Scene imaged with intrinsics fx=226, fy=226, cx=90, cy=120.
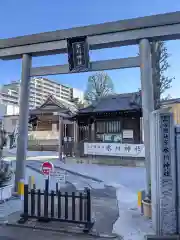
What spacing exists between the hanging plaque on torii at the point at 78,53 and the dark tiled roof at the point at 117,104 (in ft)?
31.6

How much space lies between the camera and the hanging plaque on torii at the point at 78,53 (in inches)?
294

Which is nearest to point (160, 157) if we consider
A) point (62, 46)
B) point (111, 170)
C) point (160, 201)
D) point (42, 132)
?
point (160, 201)

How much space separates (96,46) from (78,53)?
2.21 ft

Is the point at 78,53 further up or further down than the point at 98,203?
further up

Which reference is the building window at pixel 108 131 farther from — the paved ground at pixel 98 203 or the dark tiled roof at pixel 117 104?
the paved ground at pixel 98 203

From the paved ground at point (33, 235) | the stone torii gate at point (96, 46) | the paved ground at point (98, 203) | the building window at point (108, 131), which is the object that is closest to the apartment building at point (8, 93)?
the stone torii gate at point (96, 46)

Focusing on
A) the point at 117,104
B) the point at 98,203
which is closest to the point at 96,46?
the point at 98,203

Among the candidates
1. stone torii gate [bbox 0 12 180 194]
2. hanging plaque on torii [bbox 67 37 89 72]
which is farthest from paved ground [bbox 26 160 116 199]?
hanging plaque on torii [bbox 67 37 89 72]

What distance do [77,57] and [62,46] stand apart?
704 mm

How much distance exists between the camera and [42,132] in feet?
86.7

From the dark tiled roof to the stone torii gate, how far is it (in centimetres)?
950

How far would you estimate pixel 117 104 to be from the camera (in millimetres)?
18781

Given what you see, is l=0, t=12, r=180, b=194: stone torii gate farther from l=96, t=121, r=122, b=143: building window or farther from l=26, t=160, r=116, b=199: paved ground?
l=96, t=121, r=122, b=143: building window

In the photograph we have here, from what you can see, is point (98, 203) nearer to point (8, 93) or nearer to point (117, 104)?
point (117, 104)
